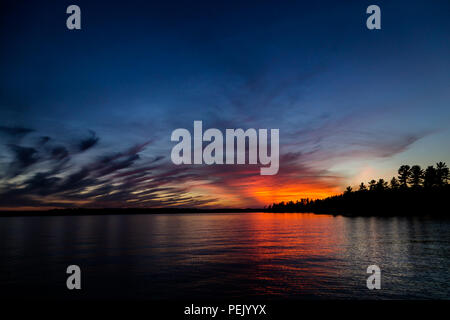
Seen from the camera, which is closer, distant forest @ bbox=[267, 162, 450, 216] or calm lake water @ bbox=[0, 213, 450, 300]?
calm lake water @ bbox=[0, 213, 450, 300]

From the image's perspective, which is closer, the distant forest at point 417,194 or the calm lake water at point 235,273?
the calm lake water at point 235,273

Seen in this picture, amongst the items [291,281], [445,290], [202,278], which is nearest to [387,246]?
[445,290]

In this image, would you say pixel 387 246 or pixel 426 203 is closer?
pixel 387 246

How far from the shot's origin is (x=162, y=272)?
3709cm

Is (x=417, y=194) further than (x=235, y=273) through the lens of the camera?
Yes

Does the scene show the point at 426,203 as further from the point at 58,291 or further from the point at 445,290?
the point at 58,291
